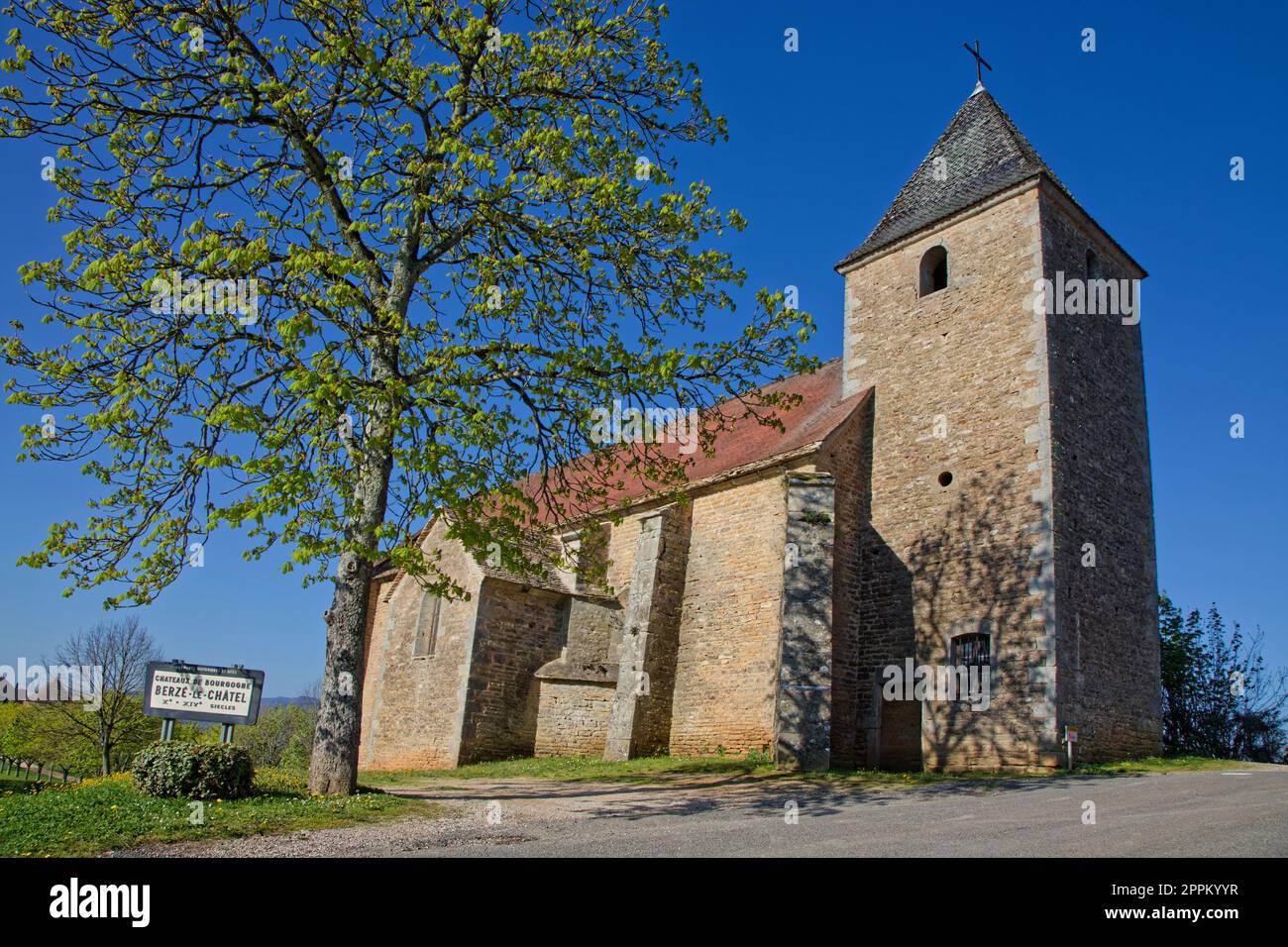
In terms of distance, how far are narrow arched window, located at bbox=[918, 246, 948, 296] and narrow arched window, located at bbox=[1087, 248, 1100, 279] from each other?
9.29 ft

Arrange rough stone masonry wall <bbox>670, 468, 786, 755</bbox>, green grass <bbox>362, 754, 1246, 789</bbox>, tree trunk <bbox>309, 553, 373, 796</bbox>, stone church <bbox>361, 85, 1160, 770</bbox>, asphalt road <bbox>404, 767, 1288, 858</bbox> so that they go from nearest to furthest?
asphalt road <bbox>404, 767, 1288, 858</bbox> → tree trunk <bbox>309, 553, 373, 796</bbox> → green grass <bbox>362, 754, 1246, 789</bbox> → stone church <bbox>361, 85, 1160, 770</bbox> → rough stone masonry wall <bbox>670, 468, 786, 755</bbox>

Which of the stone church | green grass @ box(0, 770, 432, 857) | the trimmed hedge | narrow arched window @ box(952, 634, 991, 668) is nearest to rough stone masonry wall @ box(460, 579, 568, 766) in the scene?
the stone church

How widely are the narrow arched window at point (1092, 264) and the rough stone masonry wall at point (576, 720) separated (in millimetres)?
13777

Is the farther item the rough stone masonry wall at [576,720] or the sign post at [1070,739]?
the rough stone masonry wall at [576,720]

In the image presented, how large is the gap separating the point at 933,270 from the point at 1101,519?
6.41 metres

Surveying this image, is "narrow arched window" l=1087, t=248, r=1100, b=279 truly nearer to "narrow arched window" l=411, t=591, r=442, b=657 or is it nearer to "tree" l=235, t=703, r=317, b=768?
"narrow arched window" l=411, t=591, r=442, b=657

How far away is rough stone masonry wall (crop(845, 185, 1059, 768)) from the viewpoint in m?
14.6

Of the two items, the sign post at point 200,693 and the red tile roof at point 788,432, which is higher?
the red tile roof at point 788,432

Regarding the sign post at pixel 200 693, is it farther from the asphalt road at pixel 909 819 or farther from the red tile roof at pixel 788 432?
the red tile roof at pixel 788 432

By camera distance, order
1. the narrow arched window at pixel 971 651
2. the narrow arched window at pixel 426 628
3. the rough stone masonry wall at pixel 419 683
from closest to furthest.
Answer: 1. the narrow arched window at pixel 971 651
2. the rough stone masonry wall at pixel 419 683
3. the narrow arched window at pixel 426 628

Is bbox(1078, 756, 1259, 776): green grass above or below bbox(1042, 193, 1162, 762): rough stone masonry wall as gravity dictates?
below

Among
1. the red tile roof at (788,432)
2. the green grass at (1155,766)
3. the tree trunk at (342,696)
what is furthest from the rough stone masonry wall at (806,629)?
Result: the tree trunk at (342,696)

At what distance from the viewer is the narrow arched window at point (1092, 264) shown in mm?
17938
